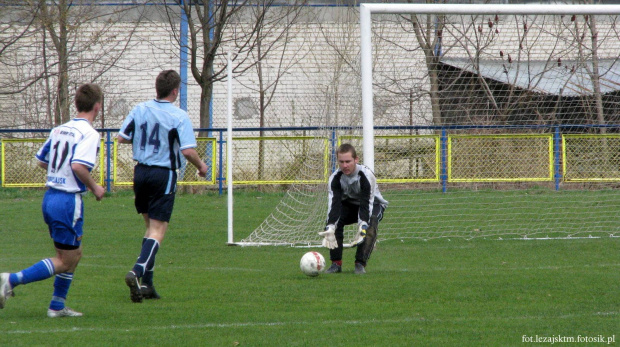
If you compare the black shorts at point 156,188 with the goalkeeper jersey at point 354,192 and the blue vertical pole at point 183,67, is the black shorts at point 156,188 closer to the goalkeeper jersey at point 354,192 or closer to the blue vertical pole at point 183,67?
the goalkeeper jersey at point 354,192

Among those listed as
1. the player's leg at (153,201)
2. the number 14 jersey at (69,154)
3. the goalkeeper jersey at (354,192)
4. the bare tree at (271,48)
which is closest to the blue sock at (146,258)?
the player's leg at (153,201)

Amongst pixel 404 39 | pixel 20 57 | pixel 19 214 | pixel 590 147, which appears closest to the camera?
pixel 404 39

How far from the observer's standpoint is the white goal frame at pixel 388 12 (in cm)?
929

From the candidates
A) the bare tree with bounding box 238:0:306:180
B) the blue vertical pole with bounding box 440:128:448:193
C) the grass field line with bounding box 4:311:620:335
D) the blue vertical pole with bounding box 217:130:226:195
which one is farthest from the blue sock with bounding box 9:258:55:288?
the bare tree with bounding box 238:0:306:180

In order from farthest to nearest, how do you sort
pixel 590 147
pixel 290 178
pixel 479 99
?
pixel 290 178 → pixel 590 147 → pixel 479 99

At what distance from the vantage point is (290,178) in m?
17.4

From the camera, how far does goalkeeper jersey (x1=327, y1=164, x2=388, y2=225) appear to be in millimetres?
7484

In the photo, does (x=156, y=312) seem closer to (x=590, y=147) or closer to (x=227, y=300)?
(x=227, y=300)

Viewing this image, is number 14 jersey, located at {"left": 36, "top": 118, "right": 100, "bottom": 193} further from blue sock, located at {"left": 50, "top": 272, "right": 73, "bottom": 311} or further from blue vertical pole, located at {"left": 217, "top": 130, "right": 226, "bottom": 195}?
blue vertical pole, located at {"left": 217, "top": 130, "right": 226, "bottom": 195}

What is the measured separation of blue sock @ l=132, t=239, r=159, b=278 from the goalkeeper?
1900mm

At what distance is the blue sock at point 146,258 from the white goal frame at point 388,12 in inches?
149

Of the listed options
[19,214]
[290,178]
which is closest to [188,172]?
[290,178]

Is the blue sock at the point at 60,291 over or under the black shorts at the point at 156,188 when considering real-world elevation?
under

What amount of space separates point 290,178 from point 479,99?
5853mm
